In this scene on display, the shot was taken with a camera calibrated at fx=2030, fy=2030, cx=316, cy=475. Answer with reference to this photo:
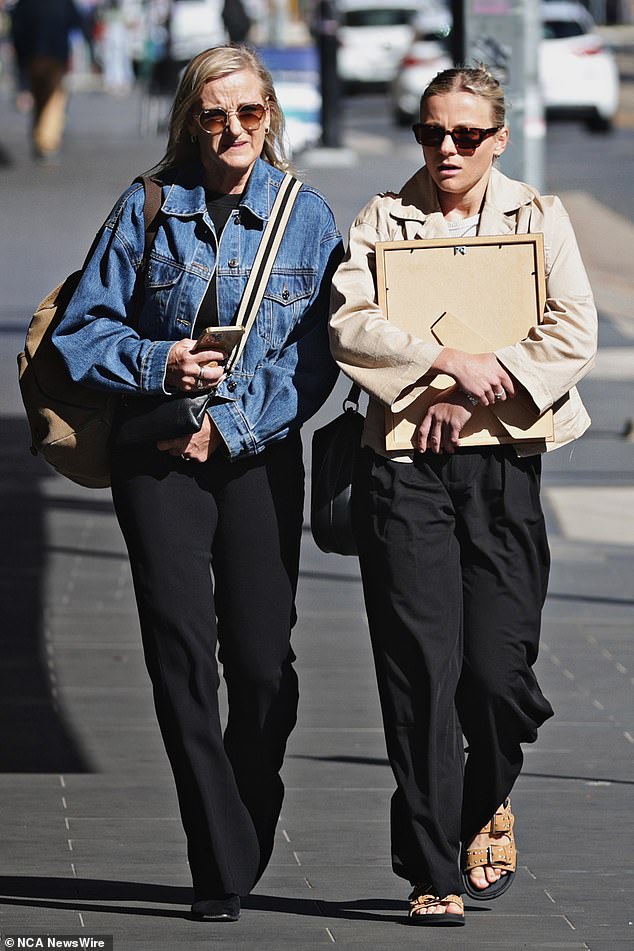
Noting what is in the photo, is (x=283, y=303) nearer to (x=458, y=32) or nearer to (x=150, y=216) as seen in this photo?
(x=150, y=216)

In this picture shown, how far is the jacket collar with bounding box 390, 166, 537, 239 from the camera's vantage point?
438 cm

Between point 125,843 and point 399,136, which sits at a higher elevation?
point 125,843

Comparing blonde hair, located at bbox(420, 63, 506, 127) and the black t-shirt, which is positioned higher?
blonde hair, located at bbox(420, 63, 506, 127)

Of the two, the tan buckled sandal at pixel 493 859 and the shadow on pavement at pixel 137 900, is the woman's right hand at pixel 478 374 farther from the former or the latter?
the shadow on pavement at pixel 137 900

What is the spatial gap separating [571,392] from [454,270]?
1.22 feet

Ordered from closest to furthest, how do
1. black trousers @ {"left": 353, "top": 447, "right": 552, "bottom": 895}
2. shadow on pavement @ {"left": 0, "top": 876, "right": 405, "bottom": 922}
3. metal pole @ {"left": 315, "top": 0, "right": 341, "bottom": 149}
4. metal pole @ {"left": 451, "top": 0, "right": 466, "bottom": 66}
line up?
black trousers @ {"left": 353, "top": 447, "right": 552, "bottom": 895}, shadow on pavement @ {"left": 0, "top": 876, "right": 405, "bottom": 922}, metal pole @ {"left": 451, "top": 0, "right": 466, "bottom": 66}, metal pole @ {"left": 315, "top": 0, "right": 341, "bottom": 149}

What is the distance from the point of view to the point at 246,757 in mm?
4520

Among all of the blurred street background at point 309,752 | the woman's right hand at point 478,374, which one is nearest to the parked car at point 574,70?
the blurred street background at point 309,752

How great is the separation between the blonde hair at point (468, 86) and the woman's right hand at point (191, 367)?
709 mm

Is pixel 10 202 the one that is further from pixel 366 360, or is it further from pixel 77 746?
pixel 366 360

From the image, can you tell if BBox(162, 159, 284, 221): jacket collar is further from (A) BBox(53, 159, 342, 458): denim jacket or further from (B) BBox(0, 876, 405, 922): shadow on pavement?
(B) BBox(0, 876, 405, 922): shadow on pavement

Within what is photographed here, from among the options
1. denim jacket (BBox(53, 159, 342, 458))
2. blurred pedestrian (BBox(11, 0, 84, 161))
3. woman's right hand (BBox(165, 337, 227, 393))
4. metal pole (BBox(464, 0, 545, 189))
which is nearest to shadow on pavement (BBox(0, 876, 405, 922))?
denim jacket (BBox(53, 159, 342, 458))

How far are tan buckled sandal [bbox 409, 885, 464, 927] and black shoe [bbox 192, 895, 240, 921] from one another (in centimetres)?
39

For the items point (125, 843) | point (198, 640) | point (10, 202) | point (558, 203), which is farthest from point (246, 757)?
point (10, 202)
